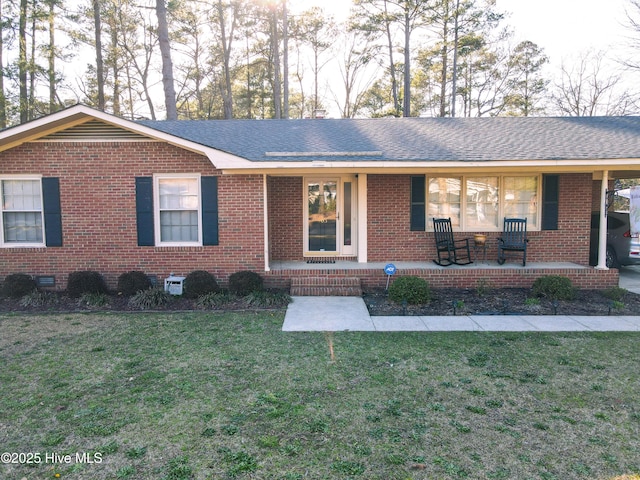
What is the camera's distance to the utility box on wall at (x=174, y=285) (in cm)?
833

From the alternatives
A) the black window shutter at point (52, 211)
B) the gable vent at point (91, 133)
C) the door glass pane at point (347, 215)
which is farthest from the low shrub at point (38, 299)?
the door glass pane at point (347, 215)

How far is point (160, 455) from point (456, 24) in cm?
2499

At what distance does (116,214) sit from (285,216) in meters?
3.56

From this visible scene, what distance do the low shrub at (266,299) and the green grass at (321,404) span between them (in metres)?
1.57

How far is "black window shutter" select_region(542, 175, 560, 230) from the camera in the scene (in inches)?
382

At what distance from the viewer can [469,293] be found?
8.53 metres

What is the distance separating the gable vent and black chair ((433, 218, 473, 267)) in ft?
21.6

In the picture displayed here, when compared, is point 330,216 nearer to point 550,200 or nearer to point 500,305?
point 500,305

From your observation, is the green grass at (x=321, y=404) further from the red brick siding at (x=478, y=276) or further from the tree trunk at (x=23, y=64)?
the tree trunk at (x=23, y=64)

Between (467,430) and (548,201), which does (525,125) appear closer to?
(548,201)

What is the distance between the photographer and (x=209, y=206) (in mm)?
8695

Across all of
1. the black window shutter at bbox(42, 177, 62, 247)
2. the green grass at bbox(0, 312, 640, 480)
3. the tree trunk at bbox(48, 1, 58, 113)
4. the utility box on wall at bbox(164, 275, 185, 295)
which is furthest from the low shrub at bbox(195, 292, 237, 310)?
the tree trunk at bbox(48, 1, 58, 113)

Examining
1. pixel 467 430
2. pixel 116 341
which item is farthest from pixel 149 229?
pixel 467 430

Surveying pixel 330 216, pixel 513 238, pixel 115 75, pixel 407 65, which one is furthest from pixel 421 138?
pixel 115 75
